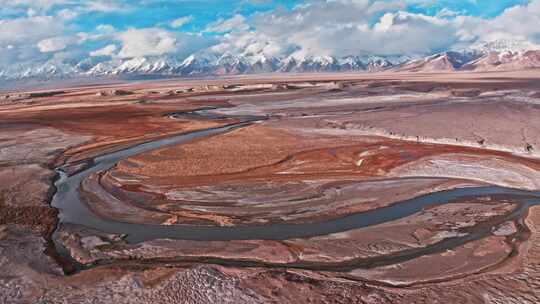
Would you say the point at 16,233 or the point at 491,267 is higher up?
the point at 16,233

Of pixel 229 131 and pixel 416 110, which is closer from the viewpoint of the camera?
pixel 229 131

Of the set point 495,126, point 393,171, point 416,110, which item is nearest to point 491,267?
point 393,171

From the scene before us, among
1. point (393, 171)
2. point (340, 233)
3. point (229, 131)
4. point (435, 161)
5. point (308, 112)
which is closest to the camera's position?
point (340, 233)

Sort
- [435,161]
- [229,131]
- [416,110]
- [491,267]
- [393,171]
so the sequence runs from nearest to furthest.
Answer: [491,267] < [393,171] < [435,161] < [229,131] < [416,110]

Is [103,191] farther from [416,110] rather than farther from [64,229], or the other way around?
[416,110]

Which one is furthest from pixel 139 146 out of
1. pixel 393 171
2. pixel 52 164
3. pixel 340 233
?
pixel 340 233

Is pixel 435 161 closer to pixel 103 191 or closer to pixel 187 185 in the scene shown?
pixel 187 185
